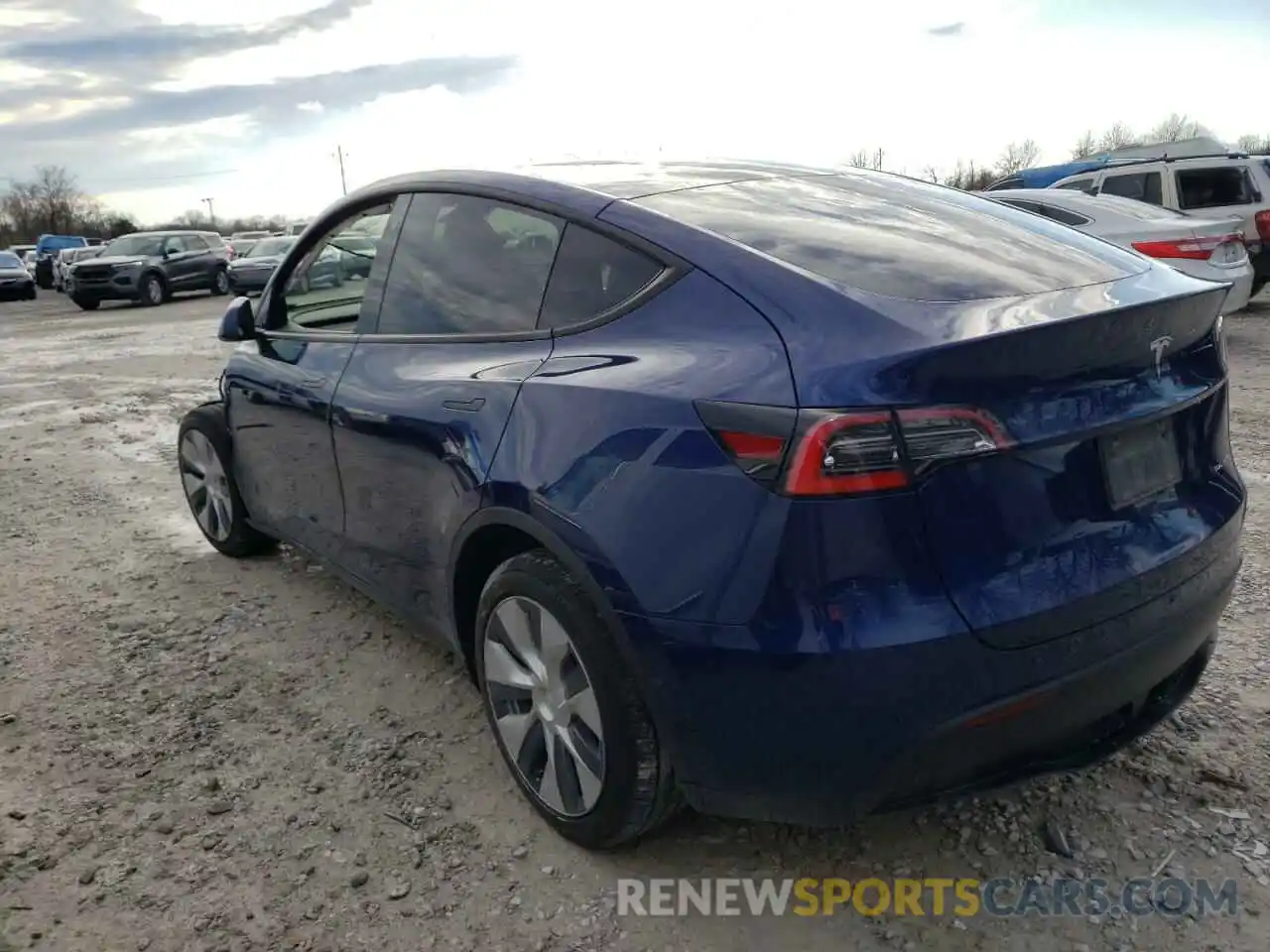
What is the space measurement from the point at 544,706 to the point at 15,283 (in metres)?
31.3

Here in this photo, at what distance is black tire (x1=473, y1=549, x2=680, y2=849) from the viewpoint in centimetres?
218

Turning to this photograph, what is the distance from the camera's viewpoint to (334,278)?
367 centimetres

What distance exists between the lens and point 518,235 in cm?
272

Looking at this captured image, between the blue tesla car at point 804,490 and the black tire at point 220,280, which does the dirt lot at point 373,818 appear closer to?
the blue tesla car at point 804,490

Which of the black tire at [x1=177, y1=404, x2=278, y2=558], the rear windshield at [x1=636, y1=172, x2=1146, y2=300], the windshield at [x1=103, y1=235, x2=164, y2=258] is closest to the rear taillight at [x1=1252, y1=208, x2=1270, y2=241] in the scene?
the rear windshield at [x1=636, y1=172, x2=1146, y2=300]

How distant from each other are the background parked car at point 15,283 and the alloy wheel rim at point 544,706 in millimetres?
31052

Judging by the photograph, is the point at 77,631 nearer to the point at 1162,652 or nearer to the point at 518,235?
the point at 518,235

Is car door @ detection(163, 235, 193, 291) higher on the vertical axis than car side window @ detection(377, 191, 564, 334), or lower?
higher

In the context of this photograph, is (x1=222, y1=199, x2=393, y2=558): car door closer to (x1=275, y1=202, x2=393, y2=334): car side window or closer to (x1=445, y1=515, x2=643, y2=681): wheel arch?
(x1=275, y1=202, x2=393, y2=334): car side window

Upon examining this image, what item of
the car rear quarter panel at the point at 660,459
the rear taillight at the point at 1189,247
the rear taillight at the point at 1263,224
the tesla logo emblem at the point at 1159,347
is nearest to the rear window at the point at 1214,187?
the rear taillight at the point at 1263,224

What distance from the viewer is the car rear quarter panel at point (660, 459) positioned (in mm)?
1911

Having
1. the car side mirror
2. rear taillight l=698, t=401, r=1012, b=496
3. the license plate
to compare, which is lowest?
the license plate

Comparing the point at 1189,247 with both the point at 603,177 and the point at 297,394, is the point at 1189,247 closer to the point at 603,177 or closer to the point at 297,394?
the point at 603,177

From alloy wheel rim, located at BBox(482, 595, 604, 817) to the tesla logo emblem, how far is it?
1.40 meters
